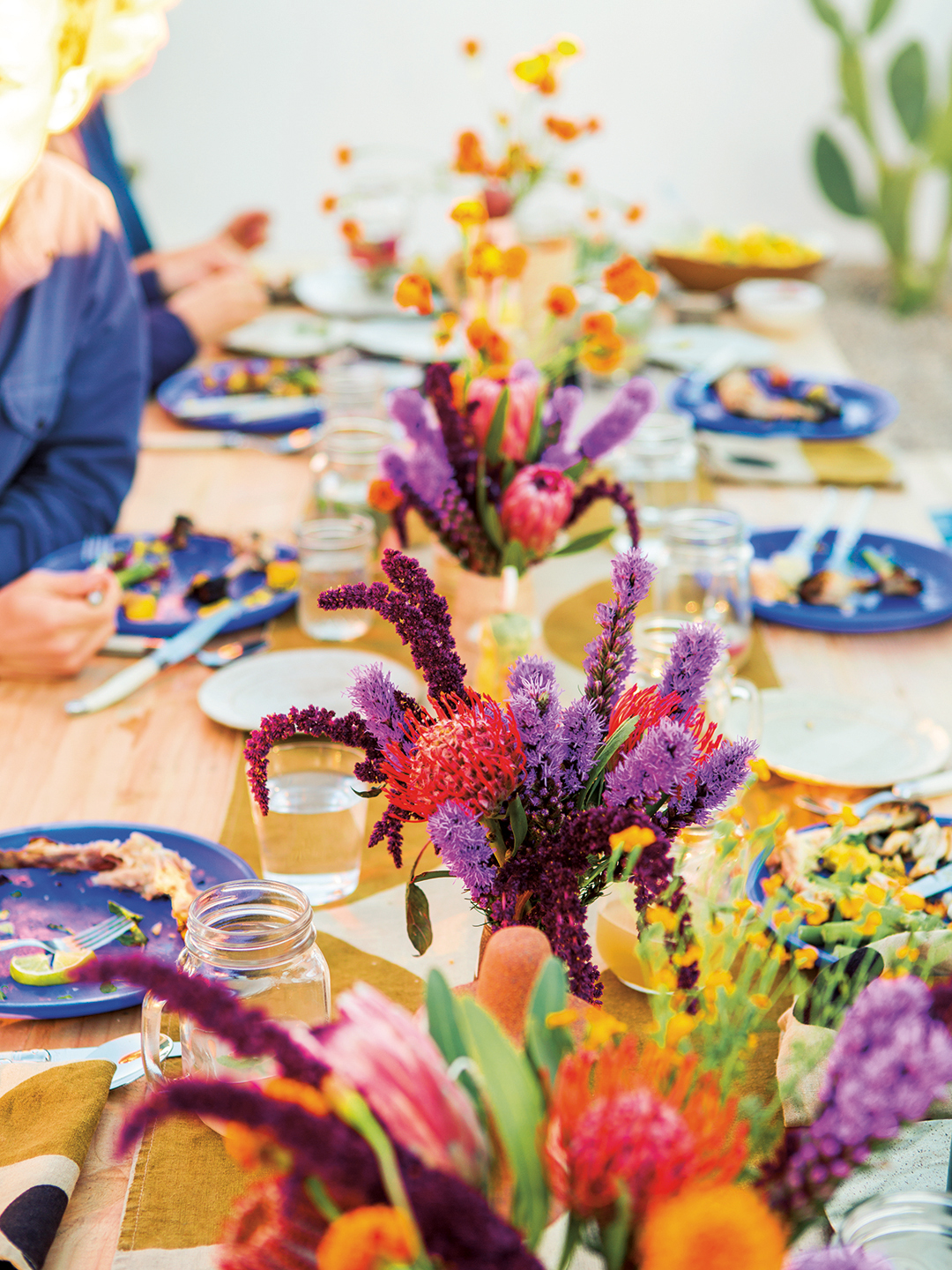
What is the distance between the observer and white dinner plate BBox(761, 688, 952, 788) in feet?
3.42

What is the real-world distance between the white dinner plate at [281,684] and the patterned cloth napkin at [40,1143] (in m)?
0.44

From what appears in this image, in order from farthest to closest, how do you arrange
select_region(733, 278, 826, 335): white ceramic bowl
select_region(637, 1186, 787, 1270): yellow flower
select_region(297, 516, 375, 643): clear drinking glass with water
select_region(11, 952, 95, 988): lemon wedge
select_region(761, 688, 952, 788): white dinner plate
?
1. select_region(733, 278, 826, 335): white ceramic bowl
2. select_region(297, 516, 375, 643): clear drinking glass with water
3. select_region(761, 688, 952, 788): white dinner plate
4. select_region(11, 952, 95, 988): lemon wedge
5. select_region(637, 1186, 787, 1270): yellow flower

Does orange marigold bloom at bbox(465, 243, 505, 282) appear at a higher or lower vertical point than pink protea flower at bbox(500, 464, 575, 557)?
higher

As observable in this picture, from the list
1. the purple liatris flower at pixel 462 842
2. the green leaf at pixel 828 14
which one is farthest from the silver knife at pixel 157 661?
the green leaf at pixel 828 14

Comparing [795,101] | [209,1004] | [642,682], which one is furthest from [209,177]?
[209,1004]

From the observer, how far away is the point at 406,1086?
0.38 metres

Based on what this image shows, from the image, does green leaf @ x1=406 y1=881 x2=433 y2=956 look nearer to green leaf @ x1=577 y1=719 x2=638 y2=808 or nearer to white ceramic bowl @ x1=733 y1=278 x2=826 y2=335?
Answer: green leaf @ x1=577 y1=719 x2=638 y2=808

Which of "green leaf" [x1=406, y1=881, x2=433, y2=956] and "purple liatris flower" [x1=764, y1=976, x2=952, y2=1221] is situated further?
"green leaf" [x1=406, y1=881, x2=433, y2=956]

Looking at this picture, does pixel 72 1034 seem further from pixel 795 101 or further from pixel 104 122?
pixel 795 101

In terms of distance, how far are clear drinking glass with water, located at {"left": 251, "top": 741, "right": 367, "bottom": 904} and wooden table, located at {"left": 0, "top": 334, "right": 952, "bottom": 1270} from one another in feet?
0.32

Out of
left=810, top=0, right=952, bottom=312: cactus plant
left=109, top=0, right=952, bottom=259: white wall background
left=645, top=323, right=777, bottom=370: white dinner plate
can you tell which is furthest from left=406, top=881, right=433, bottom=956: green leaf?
left=810, top=0, right=952, bottom=312: cactus plant

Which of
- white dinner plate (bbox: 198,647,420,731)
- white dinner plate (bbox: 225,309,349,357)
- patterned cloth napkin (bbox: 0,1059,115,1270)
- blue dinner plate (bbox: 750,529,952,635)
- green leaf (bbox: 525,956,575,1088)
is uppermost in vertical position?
green leaf (bbox: 525,956,575,1088)

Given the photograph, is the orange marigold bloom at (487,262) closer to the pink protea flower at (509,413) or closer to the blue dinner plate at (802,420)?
the pink protea flower at (509,413)

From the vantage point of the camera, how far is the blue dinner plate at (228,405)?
6.42ft
